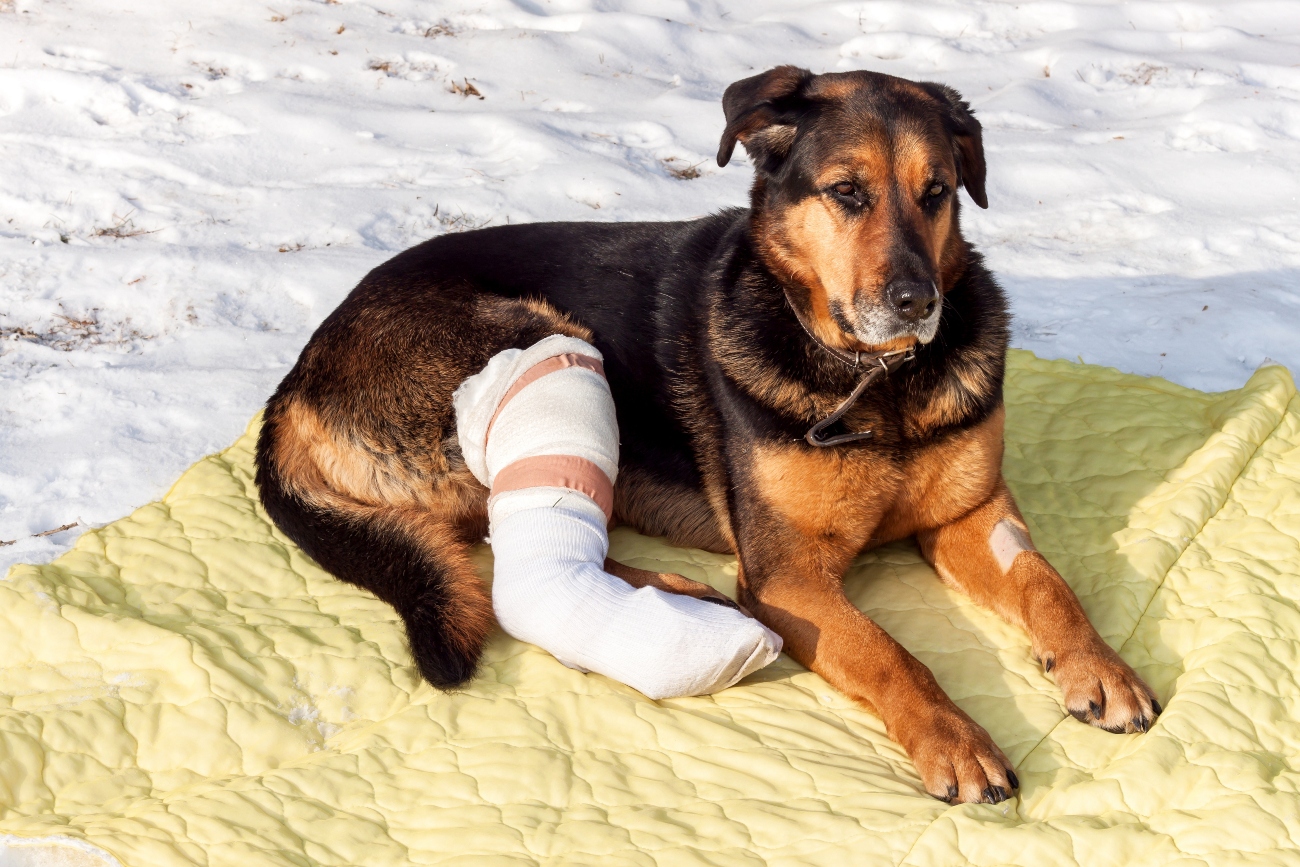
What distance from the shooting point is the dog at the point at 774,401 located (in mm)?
2902

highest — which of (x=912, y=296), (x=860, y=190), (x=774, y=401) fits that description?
(x=860, y=190)

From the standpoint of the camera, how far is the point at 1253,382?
4.16m

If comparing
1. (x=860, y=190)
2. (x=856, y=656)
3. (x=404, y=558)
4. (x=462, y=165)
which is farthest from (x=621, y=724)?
(x=462, y=165)

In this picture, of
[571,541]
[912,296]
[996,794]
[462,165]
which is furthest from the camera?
[462,165]

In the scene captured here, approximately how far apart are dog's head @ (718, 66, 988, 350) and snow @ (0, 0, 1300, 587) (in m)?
2.07

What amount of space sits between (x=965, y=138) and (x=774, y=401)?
3.07 ft

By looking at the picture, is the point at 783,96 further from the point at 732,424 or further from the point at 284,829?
the point at 284,829

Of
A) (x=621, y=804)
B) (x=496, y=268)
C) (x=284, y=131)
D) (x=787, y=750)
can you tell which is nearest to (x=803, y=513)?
(x=787, y=750)

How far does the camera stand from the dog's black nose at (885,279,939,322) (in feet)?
9.13

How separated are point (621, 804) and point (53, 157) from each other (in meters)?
5.42

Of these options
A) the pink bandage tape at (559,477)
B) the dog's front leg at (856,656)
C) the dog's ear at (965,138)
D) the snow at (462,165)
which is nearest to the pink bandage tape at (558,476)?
the pink bandage tape at (559,477)

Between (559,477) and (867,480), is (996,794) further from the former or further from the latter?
(559,477)

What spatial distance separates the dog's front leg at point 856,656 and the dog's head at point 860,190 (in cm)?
61

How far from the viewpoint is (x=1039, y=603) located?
305 cm
